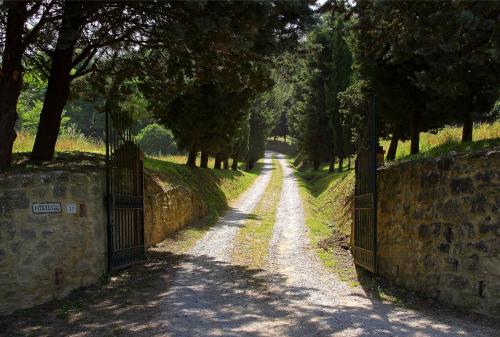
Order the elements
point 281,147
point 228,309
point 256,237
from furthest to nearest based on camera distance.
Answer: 1. point 281,147
2. point 256,237
3. point 228,309

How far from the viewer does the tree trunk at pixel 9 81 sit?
9.14 m

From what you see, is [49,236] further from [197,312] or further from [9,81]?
[9,81]

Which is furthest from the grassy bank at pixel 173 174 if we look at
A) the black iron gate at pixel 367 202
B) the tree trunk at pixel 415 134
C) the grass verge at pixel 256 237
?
the tree trunk at pixel 415 134

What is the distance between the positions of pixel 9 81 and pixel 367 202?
7.25 meters

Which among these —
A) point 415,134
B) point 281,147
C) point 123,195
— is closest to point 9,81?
point 123,195

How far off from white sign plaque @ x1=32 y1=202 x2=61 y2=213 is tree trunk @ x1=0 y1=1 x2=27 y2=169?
204cm

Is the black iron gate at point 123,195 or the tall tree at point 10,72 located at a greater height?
the tall tree at point 10,72

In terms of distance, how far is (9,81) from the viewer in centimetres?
934

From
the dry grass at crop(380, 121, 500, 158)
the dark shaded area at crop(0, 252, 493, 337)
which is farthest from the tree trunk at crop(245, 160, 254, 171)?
the dark shaded area at crop(0, 252, 493, 337)

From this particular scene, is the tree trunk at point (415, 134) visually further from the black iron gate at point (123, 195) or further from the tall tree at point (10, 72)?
the tall tree at point (10, 72)

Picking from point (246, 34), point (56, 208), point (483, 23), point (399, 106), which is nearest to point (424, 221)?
point (483, 23)

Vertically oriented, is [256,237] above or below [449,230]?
below

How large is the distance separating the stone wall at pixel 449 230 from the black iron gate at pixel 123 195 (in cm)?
505

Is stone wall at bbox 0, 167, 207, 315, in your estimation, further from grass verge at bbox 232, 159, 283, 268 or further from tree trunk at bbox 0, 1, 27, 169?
grass verge at bbox 232, 159, 283, 268
